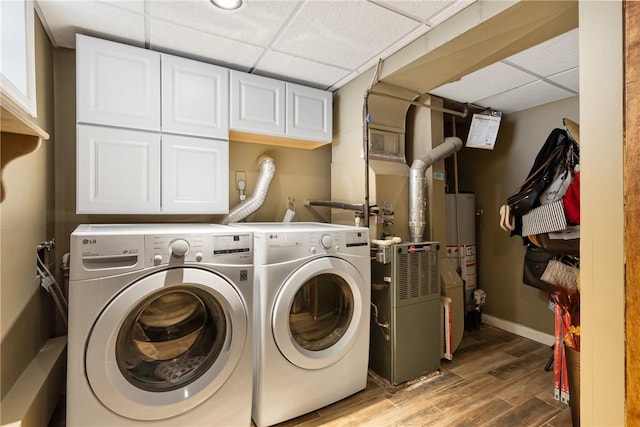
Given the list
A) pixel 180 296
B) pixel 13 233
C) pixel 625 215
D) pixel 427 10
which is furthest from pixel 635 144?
pixel 13 233

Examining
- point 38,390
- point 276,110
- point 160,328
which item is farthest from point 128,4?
point 38,390

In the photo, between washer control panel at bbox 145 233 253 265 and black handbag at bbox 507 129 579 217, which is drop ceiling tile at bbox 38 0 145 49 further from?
black handbag at bbox 507 129 579 217

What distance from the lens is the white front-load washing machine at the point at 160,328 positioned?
130 cm

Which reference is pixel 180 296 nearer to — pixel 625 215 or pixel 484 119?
pixel 625 215

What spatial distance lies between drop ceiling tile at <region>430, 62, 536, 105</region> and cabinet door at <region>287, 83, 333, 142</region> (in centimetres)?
97

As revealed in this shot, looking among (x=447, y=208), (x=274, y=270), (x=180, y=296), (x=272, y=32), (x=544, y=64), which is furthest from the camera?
(x=447, y=208)

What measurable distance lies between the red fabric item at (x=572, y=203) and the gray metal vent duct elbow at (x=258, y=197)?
85.8 inches

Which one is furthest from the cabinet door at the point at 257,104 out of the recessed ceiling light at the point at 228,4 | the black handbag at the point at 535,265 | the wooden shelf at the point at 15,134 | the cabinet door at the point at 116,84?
the black handbag at the point at 535,265

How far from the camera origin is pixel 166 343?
1.55 meters

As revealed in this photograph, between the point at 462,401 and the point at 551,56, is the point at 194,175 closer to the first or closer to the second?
the point at 462,401

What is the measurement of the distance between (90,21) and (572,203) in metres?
3.21

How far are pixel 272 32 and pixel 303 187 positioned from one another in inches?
51.4

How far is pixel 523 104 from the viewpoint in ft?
9.37

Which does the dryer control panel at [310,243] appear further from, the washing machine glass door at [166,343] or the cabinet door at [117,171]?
the cabinet door at [117,171]
